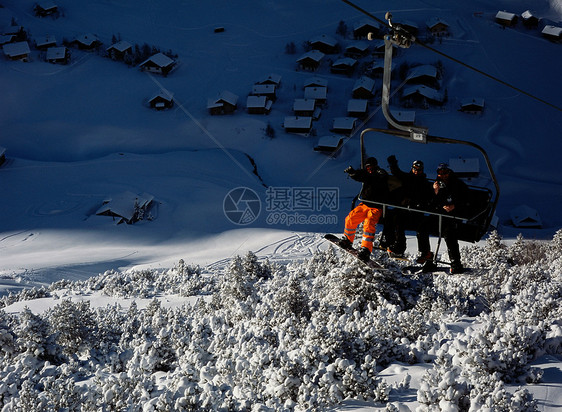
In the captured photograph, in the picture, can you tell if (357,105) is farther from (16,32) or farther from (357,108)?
(16,32)

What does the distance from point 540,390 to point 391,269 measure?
26.9 feet

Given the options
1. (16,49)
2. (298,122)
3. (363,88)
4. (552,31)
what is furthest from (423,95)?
(16,49)

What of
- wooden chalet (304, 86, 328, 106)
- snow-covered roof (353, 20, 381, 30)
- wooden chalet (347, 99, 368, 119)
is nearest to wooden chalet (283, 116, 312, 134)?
wooden chalet (304, 86, 328, 106)

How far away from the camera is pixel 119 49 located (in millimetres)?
65500

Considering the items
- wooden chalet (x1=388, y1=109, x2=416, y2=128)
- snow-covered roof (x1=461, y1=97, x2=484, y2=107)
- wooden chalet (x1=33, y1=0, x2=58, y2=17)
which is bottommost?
wooden chalet (x1=388, y1=109, x2=416, y2=128)

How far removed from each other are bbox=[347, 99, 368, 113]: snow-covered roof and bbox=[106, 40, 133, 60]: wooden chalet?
105 ft

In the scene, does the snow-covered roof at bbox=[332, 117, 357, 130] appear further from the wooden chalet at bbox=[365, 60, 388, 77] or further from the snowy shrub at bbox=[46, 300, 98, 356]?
the snowy shrub at bbox=[46, 300, 98, 356]

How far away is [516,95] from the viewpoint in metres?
57.3

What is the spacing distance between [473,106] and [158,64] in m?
38.7

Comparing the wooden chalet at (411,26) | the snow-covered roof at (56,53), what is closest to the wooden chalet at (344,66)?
the wooden chalet at (411,26)

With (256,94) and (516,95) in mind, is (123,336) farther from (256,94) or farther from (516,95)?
(516,95)

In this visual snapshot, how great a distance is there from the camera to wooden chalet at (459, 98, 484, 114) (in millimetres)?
53250

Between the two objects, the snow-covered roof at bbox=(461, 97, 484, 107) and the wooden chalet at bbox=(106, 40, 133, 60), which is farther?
the wooden chalet at bbox=(106, 40, 133, 60)

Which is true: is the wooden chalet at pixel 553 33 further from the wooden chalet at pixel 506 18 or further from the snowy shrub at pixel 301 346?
the snowy shrub at pixel 301 346
